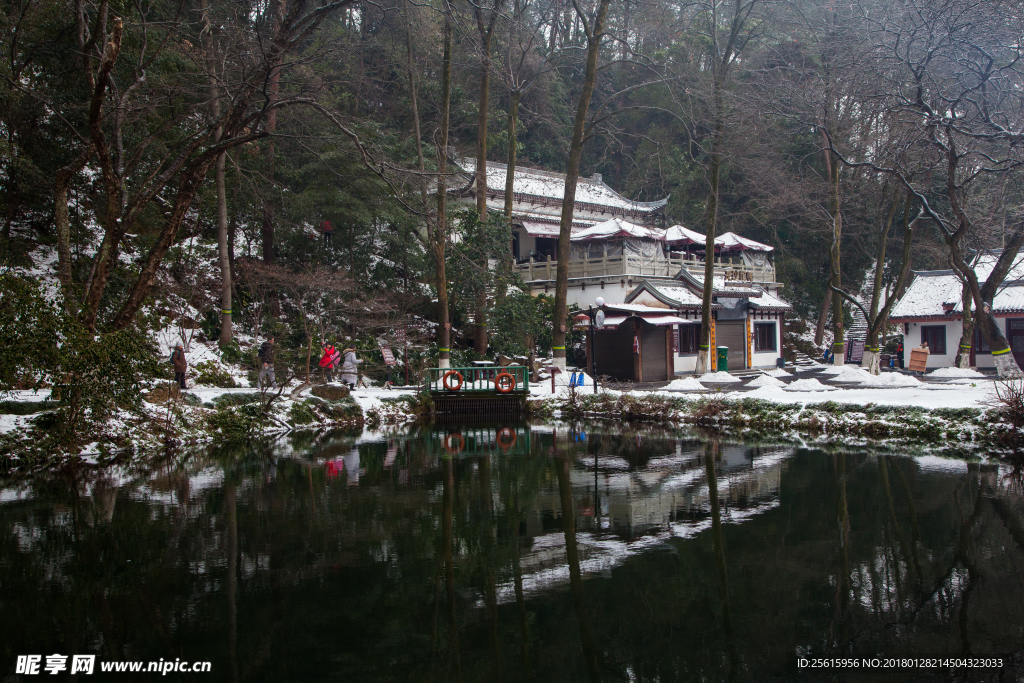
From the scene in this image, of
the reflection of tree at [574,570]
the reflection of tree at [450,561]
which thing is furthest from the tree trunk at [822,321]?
the reflection of tree at [450,561]

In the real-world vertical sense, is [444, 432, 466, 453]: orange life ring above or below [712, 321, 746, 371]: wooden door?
below

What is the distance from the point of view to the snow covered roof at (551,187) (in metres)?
33.2

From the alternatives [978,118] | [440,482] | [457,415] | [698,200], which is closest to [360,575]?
[440,482]

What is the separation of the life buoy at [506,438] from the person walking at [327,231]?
11.4m

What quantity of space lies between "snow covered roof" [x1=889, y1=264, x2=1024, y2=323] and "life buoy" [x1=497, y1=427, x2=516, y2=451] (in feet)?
64.5

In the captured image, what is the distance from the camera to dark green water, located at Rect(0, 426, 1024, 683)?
5.31 meters

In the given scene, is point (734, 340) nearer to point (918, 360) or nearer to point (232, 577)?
point (918, 360)

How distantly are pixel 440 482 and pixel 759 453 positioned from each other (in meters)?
5.82

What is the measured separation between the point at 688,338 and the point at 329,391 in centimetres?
1476

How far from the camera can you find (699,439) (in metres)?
15.1

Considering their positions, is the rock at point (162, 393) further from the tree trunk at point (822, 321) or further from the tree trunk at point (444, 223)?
the tree trunk at point (822, 321)

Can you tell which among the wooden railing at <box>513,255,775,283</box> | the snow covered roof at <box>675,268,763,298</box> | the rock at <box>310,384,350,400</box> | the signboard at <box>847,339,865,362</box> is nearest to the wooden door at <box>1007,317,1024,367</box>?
the signboard at <box>847,339,865,362</box>

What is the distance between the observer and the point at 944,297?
29.8m

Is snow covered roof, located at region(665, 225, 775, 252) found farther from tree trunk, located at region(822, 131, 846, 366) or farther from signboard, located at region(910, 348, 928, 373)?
signboard, located at region(910, 348, 928, 373)
